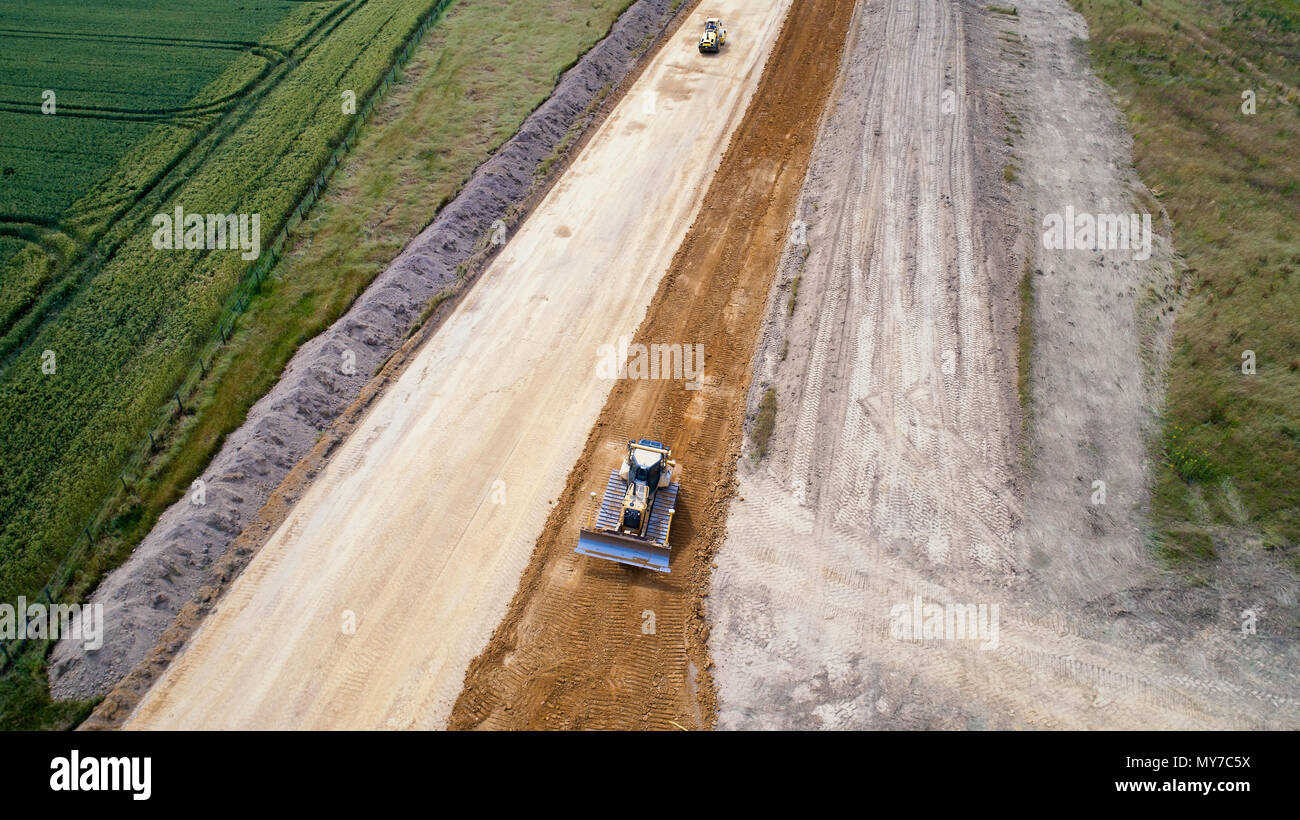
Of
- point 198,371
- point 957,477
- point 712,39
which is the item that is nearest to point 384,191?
point 198,371

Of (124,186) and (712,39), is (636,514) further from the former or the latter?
(712,39)

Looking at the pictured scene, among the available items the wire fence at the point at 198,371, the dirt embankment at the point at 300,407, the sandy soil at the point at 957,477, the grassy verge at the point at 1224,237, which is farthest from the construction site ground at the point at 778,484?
the wire fence at the point at 198,371

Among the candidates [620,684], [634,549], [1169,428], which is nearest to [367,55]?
[634,549]

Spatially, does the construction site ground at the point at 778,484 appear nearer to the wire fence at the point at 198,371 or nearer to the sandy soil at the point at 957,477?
the sandy soil at the point at 957,477

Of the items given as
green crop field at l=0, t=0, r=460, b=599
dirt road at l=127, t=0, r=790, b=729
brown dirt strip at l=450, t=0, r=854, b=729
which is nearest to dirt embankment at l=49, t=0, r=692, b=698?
dirt road at l=127, t=0, r=790, b=729

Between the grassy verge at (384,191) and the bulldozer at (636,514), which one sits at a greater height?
the grassy verge at (384,191)
